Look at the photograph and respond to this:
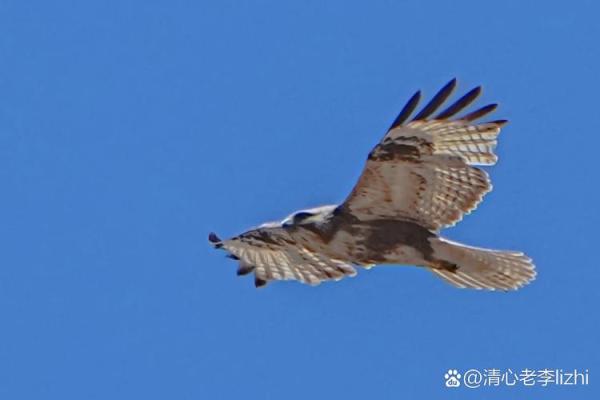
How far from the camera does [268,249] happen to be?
12.1 meters

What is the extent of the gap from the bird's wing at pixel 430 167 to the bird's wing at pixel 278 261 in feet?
2.22

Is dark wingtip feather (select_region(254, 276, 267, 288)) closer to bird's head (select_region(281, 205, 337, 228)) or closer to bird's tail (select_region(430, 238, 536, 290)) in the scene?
bird's head (select_region(281, 205, 337, 228))

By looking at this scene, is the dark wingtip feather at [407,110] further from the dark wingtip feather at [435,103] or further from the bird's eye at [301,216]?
the bird's eye at [301,216]

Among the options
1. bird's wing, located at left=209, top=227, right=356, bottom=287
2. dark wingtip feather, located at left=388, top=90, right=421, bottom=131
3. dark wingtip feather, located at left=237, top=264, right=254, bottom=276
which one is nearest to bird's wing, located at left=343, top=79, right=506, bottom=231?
dark wingtip feather, located at left=388, top=90, right=421, bottom=131

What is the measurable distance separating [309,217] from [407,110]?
0.96 m

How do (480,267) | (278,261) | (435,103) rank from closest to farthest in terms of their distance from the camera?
(435,103) → (480,267) → (278,261)

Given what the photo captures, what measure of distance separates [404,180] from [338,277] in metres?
1.20

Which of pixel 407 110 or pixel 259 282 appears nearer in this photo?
pixel 407 110

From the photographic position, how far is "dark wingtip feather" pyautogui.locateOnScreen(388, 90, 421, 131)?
11.2 m

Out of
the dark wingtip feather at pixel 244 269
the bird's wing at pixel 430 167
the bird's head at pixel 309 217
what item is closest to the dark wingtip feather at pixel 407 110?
the bird's wing at pixel 430 167

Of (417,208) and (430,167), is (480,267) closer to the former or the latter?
(417,208)

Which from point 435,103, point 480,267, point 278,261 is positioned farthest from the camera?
point 278,261

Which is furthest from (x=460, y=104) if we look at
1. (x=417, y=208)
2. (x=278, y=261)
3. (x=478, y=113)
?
(x=278, y=261)

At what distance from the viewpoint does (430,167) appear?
11.5 metres
